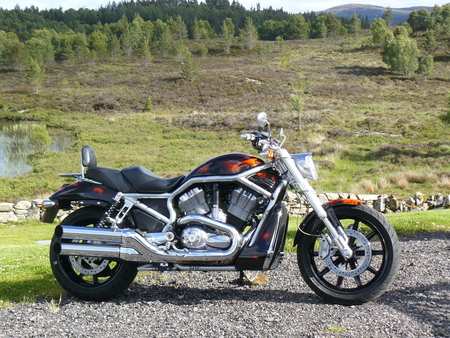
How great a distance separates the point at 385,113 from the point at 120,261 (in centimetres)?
4470

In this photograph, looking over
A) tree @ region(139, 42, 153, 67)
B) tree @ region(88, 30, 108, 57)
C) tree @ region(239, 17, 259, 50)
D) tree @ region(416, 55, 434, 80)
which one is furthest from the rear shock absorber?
tree @ region(239, 17, 259, 50)

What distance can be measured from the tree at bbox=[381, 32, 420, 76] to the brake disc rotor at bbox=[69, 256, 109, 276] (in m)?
71.0

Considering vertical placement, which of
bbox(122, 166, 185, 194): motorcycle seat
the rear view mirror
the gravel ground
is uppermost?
the rear view mirror

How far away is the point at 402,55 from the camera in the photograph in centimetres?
6819

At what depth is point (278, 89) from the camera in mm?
62156

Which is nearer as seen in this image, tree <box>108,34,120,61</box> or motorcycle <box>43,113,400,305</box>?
motorcycle <box>43,113,400,305</box>

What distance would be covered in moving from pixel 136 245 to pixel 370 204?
1535 cm

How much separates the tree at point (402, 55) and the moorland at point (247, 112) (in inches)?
70.3

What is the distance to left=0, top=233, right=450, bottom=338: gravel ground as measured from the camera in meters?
3.99

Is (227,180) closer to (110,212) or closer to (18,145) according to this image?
(110,212)

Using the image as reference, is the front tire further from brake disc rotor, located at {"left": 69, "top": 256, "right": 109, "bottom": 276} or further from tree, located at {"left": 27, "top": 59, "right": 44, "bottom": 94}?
tree, located at {"left": 27, "top": 59, "right": 44, "bottom": 94}

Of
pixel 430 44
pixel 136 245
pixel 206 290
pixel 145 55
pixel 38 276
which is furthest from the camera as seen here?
pixel 145 55

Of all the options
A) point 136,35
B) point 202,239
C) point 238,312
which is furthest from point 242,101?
point 136,35

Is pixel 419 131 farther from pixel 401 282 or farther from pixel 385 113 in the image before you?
pixel 401 282
